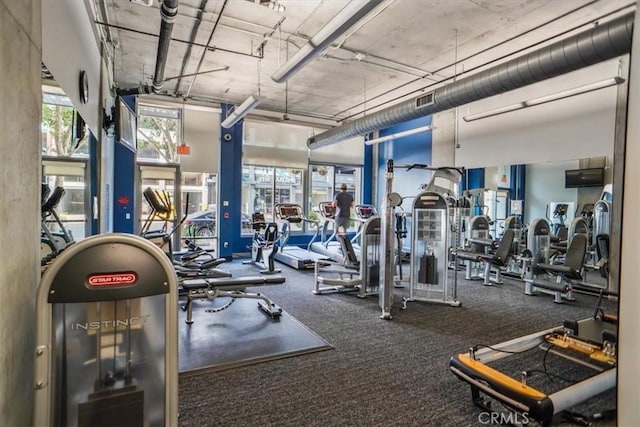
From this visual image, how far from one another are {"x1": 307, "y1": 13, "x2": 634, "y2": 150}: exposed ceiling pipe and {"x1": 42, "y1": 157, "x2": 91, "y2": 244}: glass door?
17.5 ft

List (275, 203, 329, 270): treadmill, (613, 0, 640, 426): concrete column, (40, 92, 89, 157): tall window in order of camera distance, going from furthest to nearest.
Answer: (275, 203, 329, 270): treadmill → (40, 92, 89, 157): tall window → (613, 0, 640, 426): concrete column

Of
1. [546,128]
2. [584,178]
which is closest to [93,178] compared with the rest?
[546,128]

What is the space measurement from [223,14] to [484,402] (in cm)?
527

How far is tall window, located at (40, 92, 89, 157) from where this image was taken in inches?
109

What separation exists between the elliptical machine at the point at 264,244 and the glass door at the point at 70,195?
133 inches

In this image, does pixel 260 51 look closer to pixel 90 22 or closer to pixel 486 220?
pixel 90 22

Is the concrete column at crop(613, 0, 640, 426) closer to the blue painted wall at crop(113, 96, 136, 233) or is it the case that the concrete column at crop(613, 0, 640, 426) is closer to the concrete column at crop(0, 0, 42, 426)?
the concrete column at crop(0, 0, 42, 426)

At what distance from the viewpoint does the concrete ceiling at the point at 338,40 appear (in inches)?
175

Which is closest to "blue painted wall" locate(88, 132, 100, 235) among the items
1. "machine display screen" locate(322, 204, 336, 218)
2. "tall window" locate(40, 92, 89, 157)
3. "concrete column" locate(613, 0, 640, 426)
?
"tall window" locate(40, 92, 89, 157)

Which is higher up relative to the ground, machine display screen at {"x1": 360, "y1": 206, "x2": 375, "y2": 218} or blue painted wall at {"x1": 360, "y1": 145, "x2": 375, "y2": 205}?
blue painted wall at {"x1": 360, "y1": 145, "x2": 375, "y2": 205}

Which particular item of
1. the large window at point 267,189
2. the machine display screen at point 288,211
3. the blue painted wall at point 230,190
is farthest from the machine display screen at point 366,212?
the blue painted wall at point 230,190

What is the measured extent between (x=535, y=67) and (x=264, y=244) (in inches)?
223

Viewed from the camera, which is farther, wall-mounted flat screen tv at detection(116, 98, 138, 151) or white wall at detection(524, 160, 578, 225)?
white wall at detection(524, 160, 578, 225)

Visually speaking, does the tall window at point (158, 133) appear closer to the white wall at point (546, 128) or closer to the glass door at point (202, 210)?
the glass door at point (202, 210)
